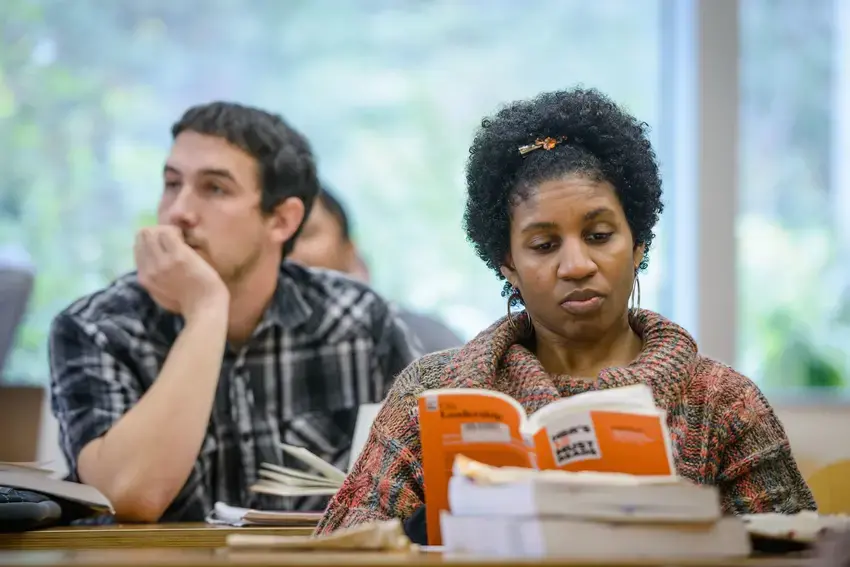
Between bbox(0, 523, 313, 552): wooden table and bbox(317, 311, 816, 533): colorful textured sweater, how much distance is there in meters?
0.37

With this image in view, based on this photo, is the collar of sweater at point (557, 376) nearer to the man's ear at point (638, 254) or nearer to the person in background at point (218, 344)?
the man's ear at point (638, 254)

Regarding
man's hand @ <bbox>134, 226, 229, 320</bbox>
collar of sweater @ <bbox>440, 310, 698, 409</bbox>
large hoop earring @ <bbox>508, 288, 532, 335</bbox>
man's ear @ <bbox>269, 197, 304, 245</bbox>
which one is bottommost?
collar of sweater @ <bbox>440, 310, 698, 409</bbox>

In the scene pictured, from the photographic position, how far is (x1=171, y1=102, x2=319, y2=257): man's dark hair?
2.84 metres

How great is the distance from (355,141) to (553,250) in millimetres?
1518

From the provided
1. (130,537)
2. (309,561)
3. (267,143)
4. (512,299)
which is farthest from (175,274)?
(309,561)

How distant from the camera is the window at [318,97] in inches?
121

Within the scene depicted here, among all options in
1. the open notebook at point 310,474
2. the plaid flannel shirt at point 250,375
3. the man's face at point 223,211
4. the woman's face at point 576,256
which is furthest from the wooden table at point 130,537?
the man's face at point 223,211

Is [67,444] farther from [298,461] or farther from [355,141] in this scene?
[355,141]

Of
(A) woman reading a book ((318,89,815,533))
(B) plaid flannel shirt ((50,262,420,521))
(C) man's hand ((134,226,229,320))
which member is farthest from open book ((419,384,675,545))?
(C) man's hand ((134,226,229,320))

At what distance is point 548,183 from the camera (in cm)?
177

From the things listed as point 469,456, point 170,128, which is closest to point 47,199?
point 170,128

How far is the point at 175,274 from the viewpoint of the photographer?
2752 mm

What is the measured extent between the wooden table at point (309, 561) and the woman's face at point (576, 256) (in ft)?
2.13

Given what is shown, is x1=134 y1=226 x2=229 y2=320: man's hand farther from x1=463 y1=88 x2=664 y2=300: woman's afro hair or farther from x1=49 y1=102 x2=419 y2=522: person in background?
x1=463 y1=88 x2=664 y2=300: woman's afro hair
